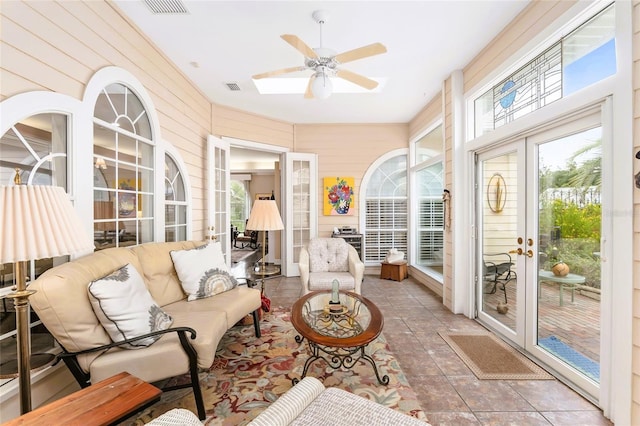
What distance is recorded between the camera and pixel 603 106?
1.74 m

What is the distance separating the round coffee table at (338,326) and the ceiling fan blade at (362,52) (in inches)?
82.7

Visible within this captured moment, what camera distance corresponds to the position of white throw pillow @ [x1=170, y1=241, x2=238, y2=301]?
253cm

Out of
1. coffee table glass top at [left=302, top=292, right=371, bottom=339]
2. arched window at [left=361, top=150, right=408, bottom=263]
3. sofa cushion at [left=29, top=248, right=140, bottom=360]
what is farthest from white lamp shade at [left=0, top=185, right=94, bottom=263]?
arched window at [left=361, top=150, right=408, bottom=263]

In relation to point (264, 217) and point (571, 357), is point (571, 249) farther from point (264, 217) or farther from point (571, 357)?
point (264, 217)

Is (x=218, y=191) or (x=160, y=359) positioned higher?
(x=218, y=191)

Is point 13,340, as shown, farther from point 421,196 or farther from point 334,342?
point 421,196

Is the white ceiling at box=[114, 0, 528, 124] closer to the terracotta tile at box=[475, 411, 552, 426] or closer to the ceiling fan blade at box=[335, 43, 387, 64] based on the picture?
the ceiling fan blade at box=[335, 43, 387, 64]

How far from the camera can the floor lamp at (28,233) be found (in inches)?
41.5

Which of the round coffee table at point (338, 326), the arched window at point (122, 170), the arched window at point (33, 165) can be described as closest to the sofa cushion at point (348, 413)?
the round coffee table at point (338, 326)

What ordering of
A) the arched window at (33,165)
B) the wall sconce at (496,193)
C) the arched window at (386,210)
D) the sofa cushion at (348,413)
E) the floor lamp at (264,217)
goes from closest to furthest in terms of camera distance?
the sofa cushion at (348,413), the arched window at (33,165), the wall sconce at (496,193), the floor lamp at (264,217), the arched window at (386,210)

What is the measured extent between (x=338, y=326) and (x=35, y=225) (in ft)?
5.98

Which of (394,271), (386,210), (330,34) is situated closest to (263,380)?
(330,34)

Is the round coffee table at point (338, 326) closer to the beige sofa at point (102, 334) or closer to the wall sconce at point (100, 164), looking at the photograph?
the beige sofa at point (102, 334)

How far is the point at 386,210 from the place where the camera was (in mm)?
5465
